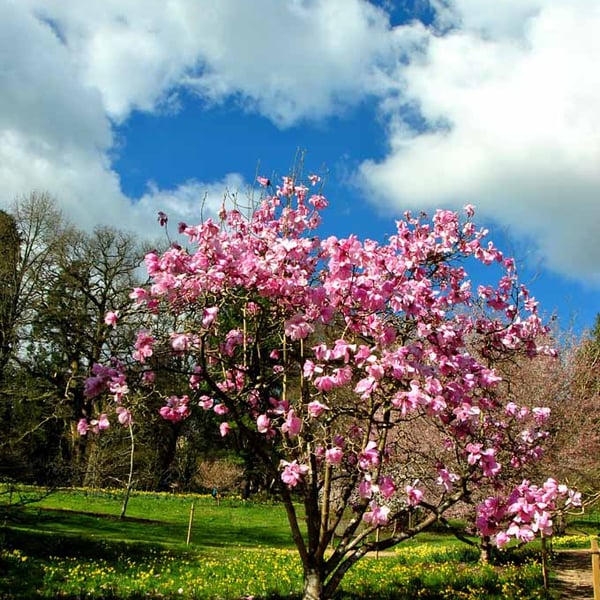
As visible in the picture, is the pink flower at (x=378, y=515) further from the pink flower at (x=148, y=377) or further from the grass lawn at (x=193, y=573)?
the grass lawn at (x=193, y=573)

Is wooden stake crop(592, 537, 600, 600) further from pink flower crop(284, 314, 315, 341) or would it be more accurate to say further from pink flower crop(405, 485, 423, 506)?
pink flower crop(284, 314, 315, 341)

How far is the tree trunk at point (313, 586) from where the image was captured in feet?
16.4

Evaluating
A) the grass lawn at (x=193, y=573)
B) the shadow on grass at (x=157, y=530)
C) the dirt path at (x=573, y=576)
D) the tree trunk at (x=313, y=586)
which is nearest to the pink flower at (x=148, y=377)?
the grass lawn at (x=193, y=573)

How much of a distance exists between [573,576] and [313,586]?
803cm

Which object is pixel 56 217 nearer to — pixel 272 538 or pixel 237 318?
pixel 272 538

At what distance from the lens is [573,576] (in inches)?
424

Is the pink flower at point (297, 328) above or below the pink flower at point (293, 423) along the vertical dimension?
above

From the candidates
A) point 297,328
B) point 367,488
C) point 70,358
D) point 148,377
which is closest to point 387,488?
point 367,488

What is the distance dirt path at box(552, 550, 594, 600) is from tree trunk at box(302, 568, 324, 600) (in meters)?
4.20

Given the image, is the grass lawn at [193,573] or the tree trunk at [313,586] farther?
the grass lawn at [193,573]

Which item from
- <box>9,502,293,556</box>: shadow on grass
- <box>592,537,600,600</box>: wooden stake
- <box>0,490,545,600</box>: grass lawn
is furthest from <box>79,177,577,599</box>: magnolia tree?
<box>9,502,293,556</box>: shadow on grass

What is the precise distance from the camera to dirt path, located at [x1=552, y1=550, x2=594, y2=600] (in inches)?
358

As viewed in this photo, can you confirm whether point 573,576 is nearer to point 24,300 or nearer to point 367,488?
point 367,488

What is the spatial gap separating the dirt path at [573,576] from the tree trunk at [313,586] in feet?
13.8
